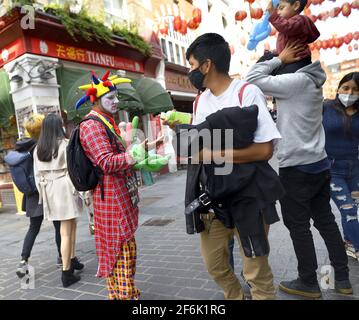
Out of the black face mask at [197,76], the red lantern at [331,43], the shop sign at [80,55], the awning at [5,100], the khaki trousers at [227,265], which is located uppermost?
the red lantern at [331,43]

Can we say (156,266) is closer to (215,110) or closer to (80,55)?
(215,110)

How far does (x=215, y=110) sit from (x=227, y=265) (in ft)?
3.36

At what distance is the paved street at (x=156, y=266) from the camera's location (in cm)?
301

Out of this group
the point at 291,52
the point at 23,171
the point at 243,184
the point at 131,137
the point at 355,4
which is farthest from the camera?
the point at 355,4

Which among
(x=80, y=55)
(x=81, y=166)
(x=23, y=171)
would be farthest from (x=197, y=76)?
(x=80, y=55)

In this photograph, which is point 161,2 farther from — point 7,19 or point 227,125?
point 227,125

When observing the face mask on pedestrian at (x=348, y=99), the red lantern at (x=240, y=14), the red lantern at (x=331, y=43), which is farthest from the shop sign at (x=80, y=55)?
the face mask on pedestrian at (x=348, y=99)

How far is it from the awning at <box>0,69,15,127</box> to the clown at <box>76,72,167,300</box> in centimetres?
716

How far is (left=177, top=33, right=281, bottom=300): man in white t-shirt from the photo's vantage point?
1896 millimetres

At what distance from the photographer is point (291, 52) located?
2.32 metres

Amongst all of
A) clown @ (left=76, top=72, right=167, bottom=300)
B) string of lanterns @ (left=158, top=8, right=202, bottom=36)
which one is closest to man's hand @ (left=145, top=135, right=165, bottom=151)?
clown @ (left=76, top=72, right=167, bottom=300)

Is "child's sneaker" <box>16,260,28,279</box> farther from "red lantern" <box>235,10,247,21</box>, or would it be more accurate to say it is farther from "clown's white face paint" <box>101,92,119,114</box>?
"red lantern" <box>235,10,247,21</box>

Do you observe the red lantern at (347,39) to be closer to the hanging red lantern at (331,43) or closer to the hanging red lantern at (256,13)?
the hanging red lantern at (331,43)

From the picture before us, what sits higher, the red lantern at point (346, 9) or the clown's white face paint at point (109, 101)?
the red lantern at point (346, 9)
